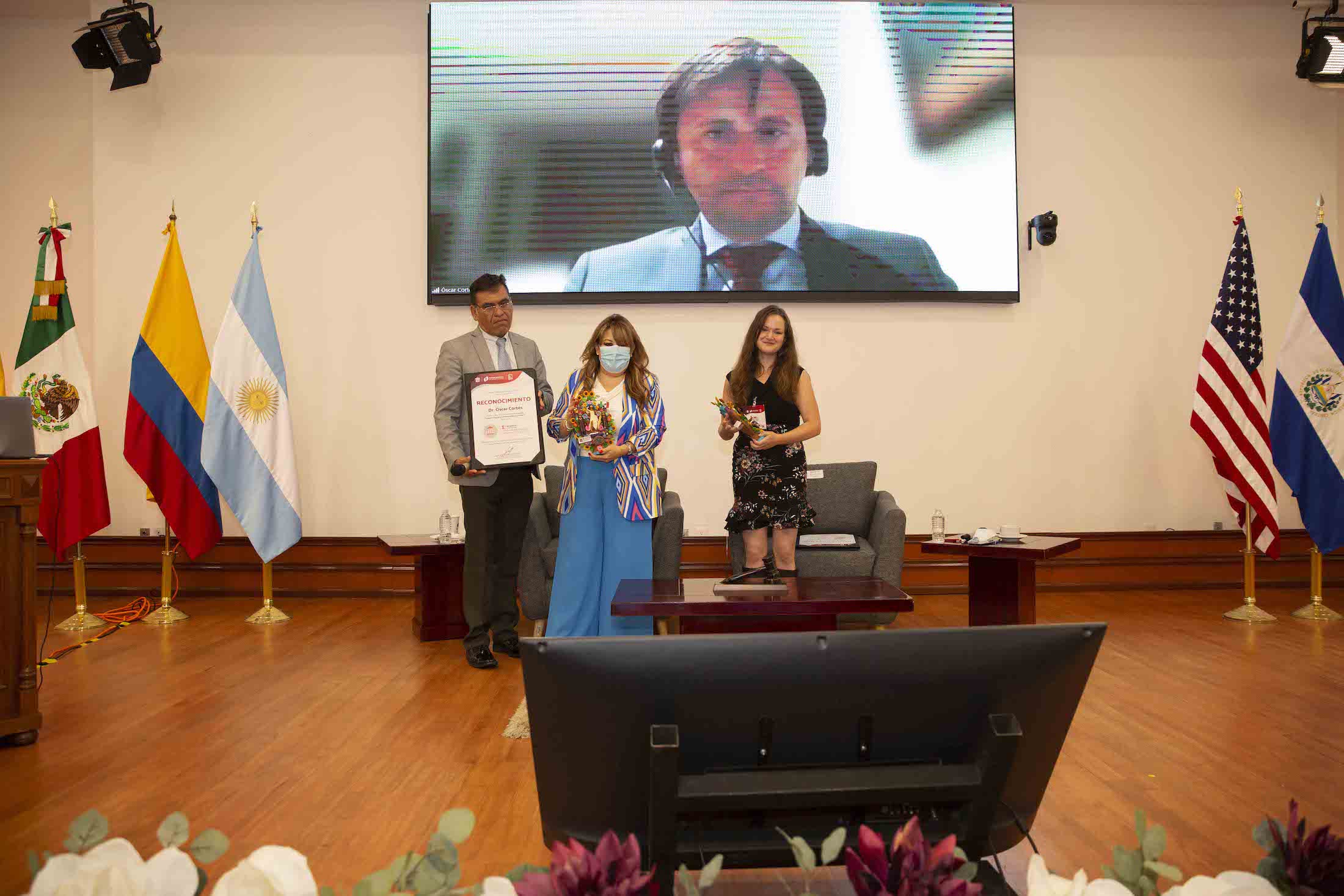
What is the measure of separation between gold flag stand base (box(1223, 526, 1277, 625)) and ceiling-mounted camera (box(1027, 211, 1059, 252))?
72.7 inches

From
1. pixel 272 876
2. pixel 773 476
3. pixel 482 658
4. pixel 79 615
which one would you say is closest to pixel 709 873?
pixel 272 876

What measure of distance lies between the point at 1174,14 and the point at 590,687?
6.91 meters

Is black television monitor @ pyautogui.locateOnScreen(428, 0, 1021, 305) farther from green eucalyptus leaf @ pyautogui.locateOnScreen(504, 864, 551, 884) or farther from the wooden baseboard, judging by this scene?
green eucalyptus leaf @ pyautogui.locateOnScreen(504, 864, 551, 884)

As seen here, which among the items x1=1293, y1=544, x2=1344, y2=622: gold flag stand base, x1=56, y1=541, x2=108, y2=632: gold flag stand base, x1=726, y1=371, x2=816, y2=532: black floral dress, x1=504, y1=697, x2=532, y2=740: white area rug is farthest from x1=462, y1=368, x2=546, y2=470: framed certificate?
x1=1293, y1=544, x2=1344, y2=622: gold flag stand base

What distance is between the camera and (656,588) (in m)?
3.73

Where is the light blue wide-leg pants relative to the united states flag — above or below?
below

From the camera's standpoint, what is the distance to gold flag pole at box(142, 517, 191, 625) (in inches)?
206

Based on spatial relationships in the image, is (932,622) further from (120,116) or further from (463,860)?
(120,116)

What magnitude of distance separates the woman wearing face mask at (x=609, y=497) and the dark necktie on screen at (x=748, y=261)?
6.49 ft

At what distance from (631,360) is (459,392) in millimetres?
774

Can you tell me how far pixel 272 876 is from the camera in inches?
21.8

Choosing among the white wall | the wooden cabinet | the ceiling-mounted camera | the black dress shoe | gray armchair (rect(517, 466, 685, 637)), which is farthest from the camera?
the white wall

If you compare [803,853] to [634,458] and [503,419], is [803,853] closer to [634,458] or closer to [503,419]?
[634,458]

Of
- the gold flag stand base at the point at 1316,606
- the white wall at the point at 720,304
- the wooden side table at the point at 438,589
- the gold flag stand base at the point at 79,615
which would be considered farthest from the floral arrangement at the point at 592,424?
the gold flag stand base at the point at 1316,606
